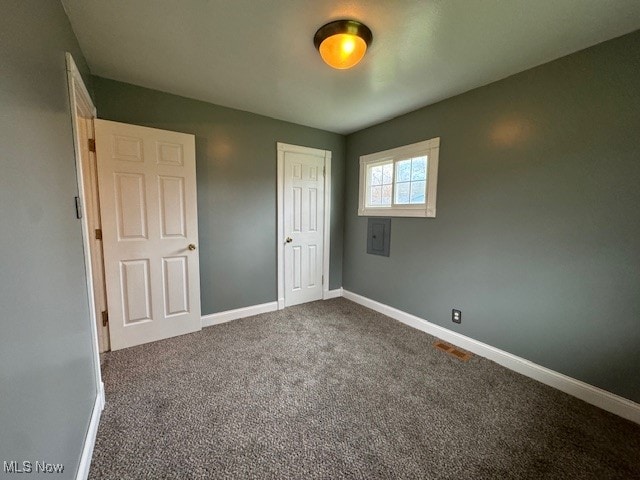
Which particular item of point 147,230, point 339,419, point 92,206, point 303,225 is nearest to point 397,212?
point 303,225

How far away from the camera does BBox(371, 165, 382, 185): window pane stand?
3215 millimetres

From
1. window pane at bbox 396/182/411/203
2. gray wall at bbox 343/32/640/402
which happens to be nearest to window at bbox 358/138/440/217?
window pane at bbox 396/182/411/203

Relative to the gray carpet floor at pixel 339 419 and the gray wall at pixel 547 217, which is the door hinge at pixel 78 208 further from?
the gray wall at pixel 547 217

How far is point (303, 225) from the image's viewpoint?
3400 millimetres

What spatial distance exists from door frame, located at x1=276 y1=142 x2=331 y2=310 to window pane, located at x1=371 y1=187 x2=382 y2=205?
0.61 meters

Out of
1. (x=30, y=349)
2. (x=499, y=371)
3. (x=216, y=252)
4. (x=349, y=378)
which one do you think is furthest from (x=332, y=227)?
(x=30, y=349)

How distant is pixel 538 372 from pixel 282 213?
111 inches

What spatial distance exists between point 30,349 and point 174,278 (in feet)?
5.81

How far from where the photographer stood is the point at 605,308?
167cm

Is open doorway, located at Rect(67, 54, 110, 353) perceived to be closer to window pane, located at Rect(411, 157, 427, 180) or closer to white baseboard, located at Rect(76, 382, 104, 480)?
white baseboard, located at Rect(76, 382, 104, 480)

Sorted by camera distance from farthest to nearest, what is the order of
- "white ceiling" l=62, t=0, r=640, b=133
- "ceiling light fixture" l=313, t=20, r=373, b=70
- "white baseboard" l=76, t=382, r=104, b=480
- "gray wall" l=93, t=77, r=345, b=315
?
Result: "gray wall" l=93, t=77, r=345, b=315
"ceiling light fixture" l=313, t=20, r=373, b=70
"white ceiling" l=62, t=0, r=640, b=133
"white baseboard" l=76, t=382, r=104, b=480

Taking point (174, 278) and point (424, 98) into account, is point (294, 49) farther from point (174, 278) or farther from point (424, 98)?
point (174, 278)

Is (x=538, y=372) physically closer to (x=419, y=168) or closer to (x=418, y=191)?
(x=418, y=191)

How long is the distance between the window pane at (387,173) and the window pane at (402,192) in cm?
16
